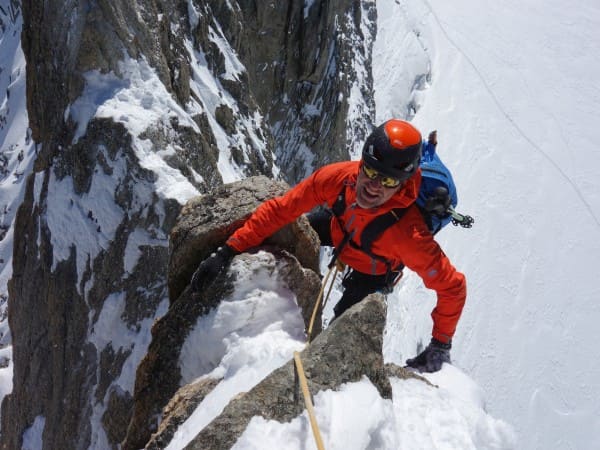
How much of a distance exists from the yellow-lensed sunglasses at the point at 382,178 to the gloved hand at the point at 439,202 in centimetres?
34

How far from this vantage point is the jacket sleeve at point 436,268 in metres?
3.70

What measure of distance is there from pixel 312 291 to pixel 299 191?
997 mm

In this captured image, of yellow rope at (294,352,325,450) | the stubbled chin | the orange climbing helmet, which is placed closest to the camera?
yellow rope at (294,352,325,450)

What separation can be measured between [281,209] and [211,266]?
0.74m

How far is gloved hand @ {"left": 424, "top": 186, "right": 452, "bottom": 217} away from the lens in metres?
3.74

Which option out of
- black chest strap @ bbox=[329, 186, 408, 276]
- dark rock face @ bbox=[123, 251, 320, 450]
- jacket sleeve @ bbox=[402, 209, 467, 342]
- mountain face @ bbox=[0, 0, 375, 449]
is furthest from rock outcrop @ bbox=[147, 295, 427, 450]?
mountain face @ bbox=[0, 0, 375, 449]

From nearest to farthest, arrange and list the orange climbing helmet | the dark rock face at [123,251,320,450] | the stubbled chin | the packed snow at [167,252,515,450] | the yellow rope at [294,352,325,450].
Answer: the yellow rope at [294,352,325,450] → the packed snow at [167,252,515,450] → the orange climbing helmet → the stubbled chin → the dark rock face at [123,251,320,450]

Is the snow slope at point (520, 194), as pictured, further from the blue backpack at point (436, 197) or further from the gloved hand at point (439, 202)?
the gloved hand at point (439, 202)

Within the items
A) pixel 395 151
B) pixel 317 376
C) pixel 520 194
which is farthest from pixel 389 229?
pixel 520 194

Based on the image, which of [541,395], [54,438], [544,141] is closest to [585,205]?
[544,141]

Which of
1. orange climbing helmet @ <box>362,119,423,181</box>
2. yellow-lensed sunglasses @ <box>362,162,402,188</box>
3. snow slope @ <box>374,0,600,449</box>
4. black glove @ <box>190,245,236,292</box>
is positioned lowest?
snow slope @ <box>374,0,600,449</box>

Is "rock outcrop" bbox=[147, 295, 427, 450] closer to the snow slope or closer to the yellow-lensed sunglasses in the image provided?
the yellow-lensed sunglasses

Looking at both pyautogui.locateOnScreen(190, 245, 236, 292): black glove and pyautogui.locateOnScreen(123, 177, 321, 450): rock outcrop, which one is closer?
pyautogui.locateOnScreen(123, 177, 321, 450): rock outcrop

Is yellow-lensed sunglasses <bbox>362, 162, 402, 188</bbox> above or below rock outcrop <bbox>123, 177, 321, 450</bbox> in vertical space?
above
